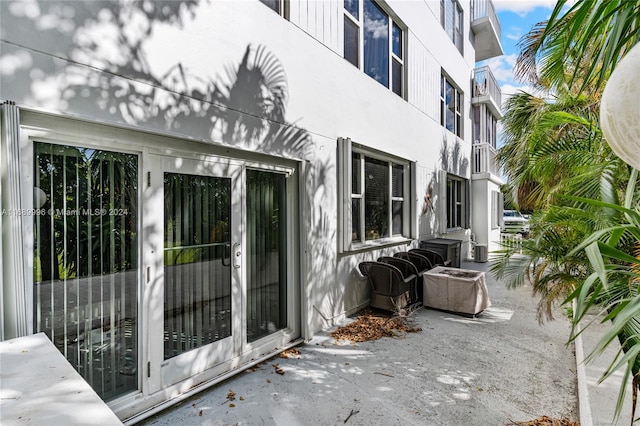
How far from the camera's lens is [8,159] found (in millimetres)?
2158

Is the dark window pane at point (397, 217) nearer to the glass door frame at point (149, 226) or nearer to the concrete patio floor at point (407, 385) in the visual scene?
the concrete patio floor at point (407, 385)

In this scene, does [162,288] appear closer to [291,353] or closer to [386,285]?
[291,353]

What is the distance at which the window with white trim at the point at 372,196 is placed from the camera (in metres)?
5.42

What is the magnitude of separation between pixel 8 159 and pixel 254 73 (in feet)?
8.21

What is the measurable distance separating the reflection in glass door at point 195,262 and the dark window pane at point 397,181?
451cm

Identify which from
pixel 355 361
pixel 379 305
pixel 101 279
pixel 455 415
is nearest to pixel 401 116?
pixel 379 305

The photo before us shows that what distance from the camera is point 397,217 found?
25.1 feet

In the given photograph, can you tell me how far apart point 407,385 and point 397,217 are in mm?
4565

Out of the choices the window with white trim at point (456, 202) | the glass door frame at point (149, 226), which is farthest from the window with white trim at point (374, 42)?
the window with white trim at point (456, 202)

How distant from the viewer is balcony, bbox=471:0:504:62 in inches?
505

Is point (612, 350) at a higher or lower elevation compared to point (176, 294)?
lower

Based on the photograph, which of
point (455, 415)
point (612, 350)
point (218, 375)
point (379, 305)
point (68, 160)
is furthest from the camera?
point (379, 305)

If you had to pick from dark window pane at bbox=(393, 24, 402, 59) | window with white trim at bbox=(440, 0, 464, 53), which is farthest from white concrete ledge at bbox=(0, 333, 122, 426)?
window with white trim at bbox=(440, 0, 464, 53)

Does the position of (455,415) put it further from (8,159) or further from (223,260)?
(8,159)
